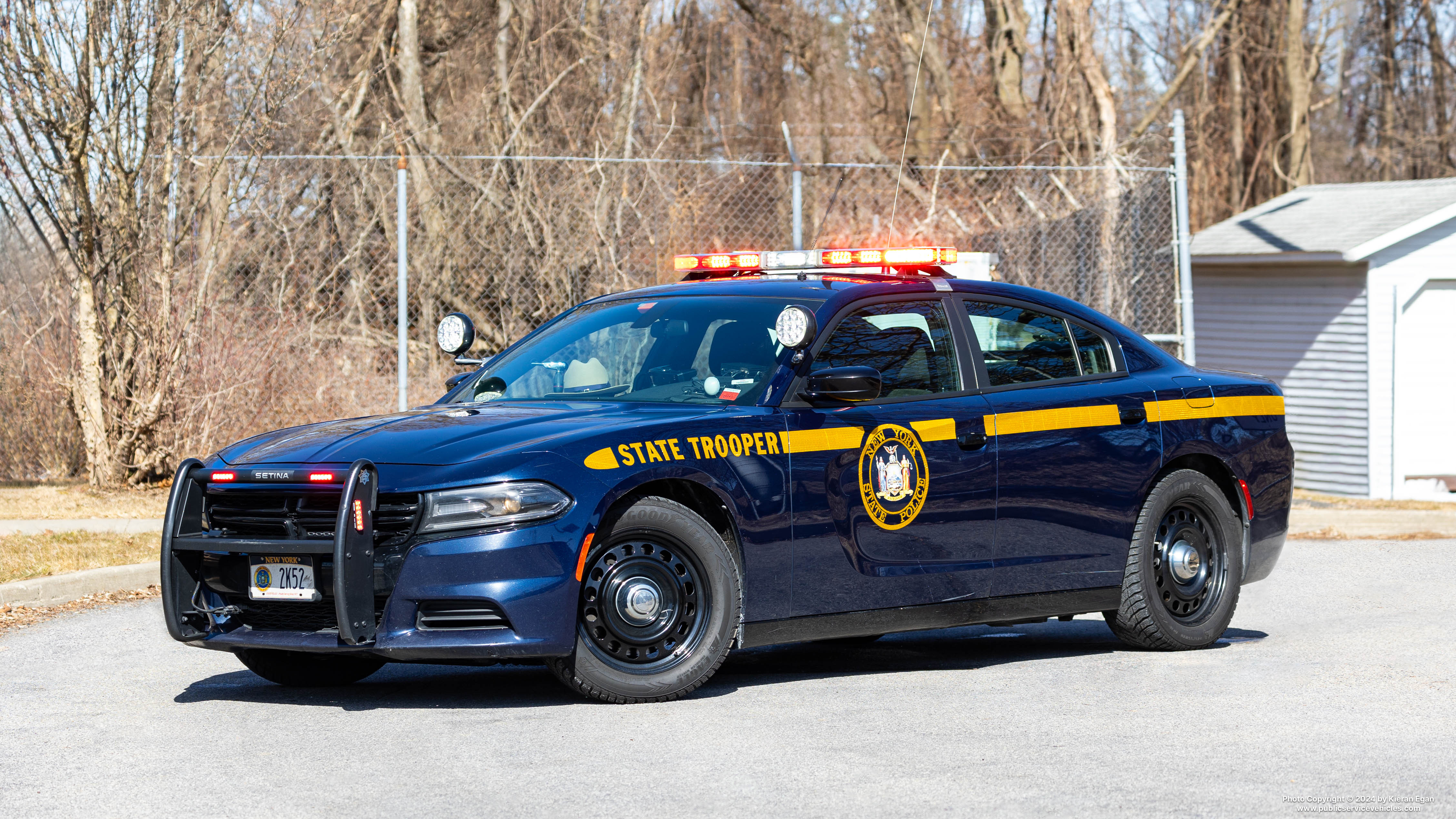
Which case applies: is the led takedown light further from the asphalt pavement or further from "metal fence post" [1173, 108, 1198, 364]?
"metal fence post" [1173, 108, 1198, 364]

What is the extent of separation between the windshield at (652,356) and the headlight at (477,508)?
3.37ft

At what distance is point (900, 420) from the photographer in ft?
22.9

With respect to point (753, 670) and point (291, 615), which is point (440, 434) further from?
point (753, 670)

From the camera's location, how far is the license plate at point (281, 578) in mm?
6086

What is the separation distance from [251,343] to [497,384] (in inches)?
268

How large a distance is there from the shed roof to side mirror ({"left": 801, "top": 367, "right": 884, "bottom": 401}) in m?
13.9

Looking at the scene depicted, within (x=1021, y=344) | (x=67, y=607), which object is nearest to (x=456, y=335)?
(x=1021, y=344)

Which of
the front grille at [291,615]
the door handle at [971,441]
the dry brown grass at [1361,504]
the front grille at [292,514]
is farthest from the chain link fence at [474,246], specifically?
the front grille at [291,615]

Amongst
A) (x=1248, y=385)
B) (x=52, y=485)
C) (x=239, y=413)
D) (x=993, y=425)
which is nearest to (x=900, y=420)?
(x=993, y=425)

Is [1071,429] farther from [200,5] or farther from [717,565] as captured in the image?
[200,5]

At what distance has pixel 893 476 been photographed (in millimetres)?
6906

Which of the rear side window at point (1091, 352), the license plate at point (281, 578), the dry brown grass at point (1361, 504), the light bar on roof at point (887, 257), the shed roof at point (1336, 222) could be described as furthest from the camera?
the shed roof at point (1336, 222)

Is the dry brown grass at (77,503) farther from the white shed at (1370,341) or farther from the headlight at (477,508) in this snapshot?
the white shed at (1370,341)

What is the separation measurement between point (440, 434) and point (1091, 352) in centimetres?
309
